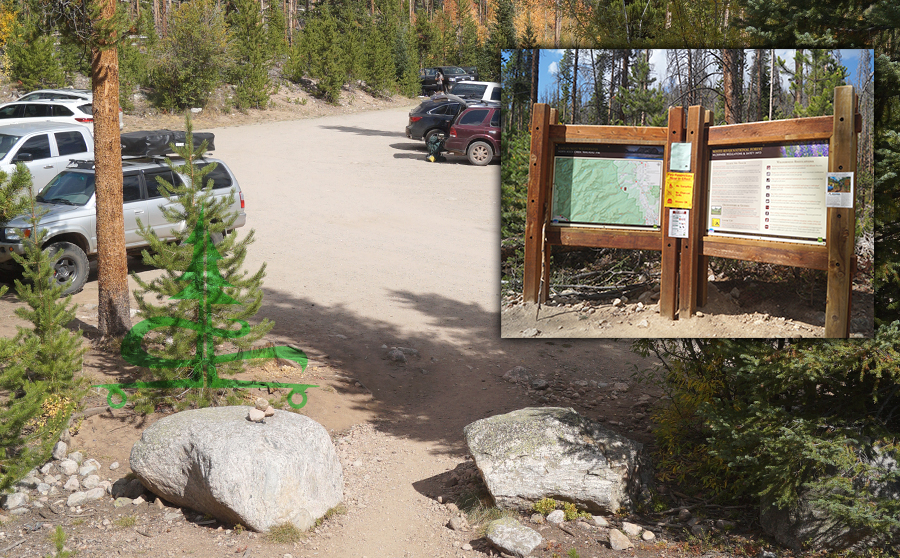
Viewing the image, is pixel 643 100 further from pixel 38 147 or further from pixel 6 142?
pixel 6 142

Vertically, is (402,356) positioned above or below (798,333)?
below

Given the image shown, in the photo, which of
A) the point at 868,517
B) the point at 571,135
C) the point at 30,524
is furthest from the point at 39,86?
the point at 868,517

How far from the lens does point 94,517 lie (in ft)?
19.7

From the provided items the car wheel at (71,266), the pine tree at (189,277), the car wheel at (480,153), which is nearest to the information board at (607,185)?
the pine tree at (189,277)

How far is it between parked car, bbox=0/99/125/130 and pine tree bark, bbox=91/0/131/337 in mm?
12919

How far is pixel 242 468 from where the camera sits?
230 inches

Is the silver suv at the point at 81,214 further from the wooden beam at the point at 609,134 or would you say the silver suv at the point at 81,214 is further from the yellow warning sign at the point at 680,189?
the yellow warning sign at the point at 680,189

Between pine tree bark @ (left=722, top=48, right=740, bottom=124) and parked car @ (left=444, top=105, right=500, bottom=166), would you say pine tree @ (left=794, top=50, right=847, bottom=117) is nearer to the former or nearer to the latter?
pine tree bark @ (left=722, top=48, right=740, bottom=124)

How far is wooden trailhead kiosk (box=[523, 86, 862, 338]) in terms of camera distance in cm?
461

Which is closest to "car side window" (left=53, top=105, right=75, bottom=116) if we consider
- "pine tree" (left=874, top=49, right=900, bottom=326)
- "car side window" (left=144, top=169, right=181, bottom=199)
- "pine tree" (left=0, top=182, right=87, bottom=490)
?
"car side window" (left=144, top=169, right=181, bottom=199)

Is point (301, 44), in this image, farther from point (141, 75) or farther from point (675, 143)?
point (675, 143)

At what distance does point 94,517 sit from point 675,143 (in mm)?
5168

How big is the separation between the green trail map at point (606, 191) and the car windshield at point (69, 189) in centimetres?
901

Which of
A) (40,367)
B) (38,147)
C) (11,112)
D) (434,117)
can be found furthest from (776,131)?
(11,112)
